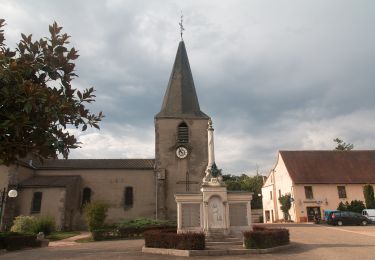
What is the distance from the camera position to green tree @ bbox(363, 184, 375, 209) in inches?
1433

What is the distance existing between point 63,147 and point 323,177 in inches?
1518

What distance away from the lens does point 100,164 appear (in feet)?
116

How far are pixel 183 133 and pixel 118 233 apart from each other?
40.6ft

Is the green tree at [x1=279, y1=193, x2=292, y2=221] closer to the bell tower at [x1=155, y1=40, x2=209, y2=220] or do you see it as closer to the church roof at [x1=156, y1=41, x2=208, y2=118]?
the bell tower at [x1=155, y1=40, x2=209, y2=220]

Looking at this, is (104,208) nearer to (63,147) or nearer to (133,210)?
(133,210)

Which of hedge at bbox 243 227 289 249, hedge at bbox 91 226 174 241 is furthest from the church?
hedge at bbox 243 227 289 249

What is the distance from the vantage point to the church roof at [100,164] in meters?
34.2

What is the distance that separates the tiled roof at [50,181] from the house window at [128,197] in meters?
4.89

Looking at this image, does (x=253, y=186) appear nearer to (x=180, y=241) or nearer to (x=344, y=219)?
(x=344, y=219)

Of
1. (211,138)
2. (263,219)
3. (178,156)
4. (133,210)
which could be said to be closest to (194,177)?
(178,156)

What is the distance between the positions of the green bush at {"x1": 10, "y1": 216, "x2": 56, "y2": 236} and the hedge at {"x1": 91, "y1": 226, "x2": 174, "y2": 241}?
4912mm

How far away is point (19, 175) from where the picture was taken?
31.1 meters

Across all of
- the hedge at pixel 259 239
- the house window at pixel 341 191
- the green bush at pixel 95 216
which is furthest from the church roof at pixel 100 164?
the house window at pixel 341 191

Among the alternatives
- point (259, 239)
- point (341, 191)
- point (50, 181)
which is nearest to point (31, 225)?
point (50, 181)
